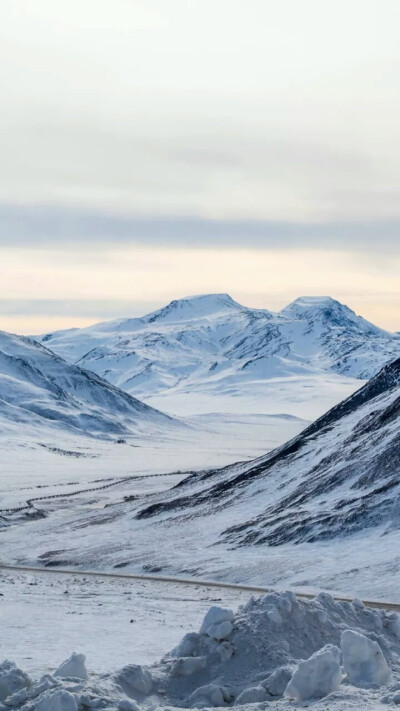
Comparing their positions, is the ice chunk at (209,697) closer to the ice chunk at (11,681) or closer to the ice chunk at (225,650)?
the ice chunk at (225,650)

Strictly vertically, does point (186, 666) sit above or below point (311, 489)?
above

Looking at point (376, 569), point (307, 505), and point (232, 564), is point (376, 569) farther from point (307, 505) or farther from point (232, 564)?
point (307, 505)

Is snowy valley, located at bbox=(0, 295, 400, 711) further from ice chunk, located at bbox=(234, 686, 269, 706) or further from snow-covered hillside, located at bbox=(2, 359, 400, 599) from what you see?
snow-covered hillside, located at bbox=(2, 359, 400, 599)

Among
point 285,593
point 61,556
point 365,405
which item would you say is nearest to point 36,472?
point 365,405

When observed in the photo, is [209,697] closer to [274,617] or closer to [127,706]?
[127,706]

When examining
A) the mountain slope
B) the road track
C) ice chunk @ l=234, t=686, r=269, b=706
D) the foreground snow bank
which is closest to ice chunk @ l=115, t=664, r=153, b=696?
the foreground snow bank

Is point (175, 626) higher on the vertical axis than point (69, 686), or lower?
lower

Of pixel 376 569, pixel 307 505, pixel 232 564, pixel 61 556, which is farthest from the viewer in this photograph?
pixel 307 505

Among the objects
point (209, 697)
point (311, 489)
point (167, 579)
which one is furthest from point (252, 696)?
point (311, 489)
